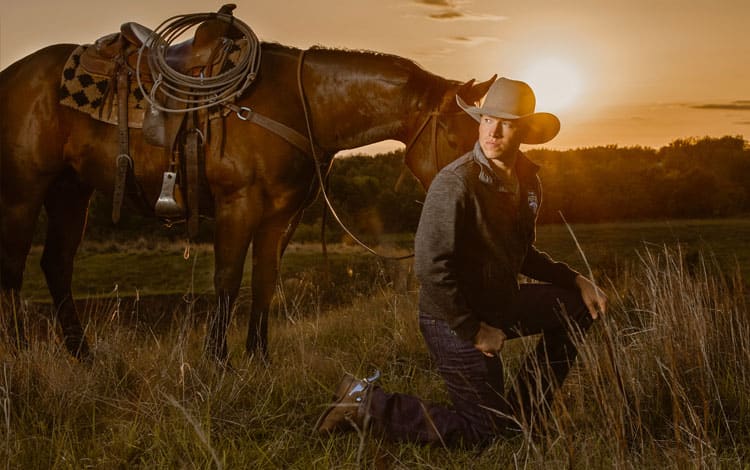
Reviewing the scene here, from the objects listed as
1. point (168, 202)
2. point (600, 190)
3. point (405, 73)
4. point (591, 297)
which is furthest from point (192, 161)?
point (600, 190)

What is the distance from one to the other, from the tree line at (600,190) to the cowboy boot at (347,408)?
9753 mm

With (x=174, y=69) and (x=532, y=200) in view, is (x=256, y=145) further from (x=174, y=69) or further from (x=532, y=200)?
(x=532, y=200)

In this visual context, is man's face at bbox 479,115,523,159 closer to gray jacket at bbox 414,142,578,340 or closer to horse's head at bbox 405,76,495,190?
gray jacket at bbox 414,142,578,340

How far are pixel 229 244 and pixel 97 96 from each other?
5.10 feet

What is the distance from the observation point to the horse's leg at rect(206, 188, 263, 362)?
4957mm

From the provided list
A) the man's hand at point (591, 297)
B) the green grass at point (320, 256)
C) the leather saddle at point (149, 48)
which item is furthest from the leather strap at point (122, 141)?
the man's hand at point (591, 297)

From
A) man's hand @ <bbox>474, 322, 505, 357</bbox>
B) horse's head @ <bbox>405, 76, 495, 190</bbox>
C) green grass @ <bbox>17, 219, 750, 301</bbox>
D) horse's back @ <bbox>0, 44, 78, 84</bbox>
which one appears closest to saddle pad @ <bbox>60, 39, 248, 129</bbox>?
horse's back @ <bbox>0, 44, 78, 84</bbox>

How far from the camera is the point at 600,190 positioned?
1841cm

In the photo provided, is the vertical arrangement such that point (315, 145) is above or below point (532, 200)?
above

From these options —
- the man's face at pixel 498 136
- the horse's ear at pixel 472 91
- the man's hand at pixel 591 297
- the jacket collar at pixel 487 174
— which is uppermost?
the horse's ear at pixel 472 91

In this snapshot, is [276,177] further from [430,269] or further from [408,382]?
[430,269]

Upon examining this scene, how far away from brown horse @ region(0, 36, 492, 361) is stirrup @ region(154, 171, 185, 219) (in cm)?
18

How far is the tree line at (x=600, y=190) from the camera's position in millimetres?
16031

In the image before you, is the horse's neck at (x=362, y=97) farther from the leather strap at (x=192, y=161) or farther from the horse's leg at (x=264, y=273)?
the leather strap at (x=192, y=161)
